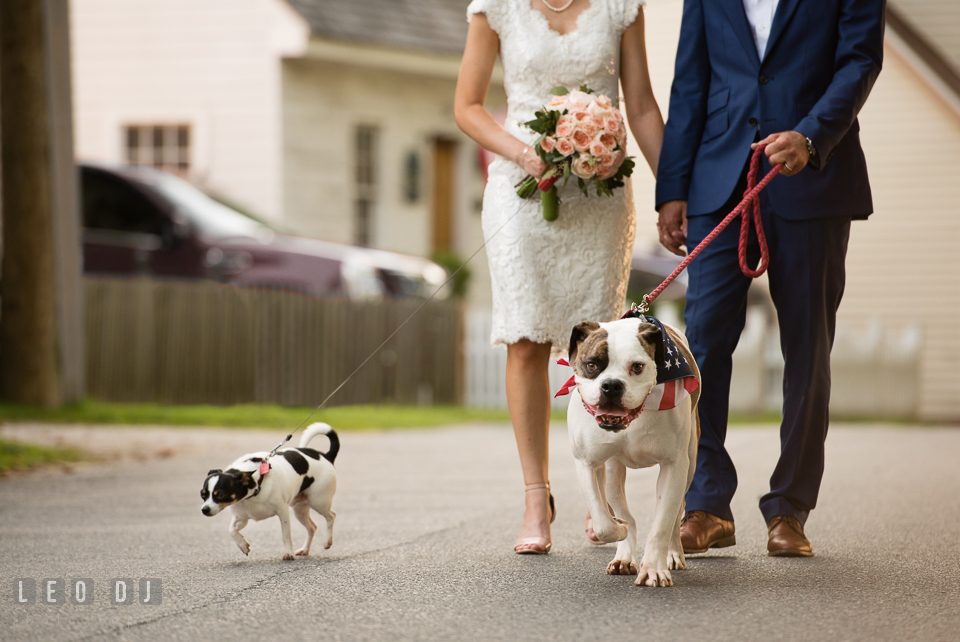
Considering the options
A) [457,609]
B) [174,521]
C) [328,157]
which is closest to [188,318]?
[328,157]

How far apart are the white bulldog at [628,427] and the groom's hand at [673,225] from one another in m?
0.84

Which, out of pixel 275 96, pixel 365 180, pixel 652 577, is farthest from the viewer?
pixel 365 180

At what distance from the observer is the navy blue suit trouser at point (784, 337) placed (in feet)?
15.1

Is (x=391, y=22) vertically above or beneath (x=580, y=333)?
above

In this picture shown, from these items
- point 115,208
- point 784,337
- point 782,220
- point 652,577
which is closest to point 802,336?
point 784,337

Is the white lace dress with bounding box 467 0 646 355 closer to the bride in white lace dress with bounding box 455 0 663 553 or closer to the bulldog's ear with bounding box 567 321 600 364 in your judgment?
the bride in white lace dress with bounding box 455 0 663 553

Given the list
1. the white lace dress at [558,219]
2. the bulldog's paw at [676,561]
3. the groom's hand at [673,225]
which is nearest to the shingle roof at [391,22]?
the white lace dress at [558,219]

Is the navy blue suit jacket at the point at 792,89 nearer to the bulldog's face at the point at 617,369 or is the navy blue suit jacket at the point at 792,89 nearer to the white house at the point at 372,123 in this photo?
the bulldog's face at the point at 617,369

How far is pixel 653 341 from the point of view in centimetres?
375

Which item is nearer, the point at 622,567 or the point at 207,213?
the point at 622,567

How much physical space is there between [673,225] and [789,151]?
2.44 feet

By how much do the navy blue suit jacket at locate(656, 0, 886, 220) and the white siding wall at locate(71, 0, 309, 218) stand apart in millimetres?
13115

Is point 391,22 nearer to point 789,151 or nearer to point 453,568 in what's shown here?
point 789,151

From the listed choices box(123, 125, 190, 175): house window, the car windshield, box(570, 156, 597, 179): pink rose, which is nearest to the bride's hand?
box(570, 156, 597, 179): pink rose
